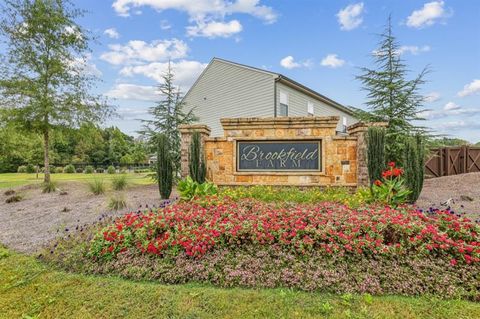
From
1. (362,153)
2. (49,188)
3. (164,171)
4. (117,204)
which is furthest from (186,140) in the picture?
(49,188)

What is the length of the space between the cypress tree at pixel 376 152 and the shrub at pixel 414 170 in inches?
22.0

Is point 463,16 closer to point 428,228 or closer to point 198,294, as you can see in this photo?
point 428,228

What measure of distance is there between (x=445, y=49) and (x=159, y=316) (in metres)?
10.5

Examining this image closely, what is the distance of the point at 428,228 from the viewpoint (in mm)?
3352

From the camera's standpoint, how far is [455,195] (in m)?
7.12

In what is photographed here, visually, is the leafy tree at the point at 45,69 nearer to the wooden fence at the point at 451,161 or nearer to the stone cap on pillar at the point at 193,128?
the stone cap on pillar at the point at 193,128

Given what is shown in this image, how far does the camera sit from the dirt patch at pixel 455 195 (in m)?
5.65

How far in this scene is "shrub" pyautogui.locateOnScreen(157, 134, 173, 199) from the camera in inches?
277

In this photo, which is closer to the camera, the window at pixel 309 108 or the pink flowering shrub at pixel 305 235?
the pink flowering shrub at pixel 305 235

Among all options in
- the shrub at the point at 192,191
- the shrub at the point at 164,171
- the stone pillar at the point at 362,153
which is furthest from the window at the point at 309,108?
the shrub at the point at 192,191

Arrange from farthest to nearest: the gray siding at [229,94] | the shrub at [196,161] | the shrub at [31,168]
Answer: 1. the shrub at [31,168]
2. the gray siding at [229,94]
3. the shrub at [196,161]

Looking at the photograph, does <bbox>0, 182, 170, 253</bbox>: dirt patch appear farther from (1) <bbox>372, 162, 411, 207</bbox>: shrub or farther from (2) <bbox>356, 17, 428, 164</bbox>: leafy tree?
(2) <bbox>356, 17, 428, 164</bbox>: leafy tree

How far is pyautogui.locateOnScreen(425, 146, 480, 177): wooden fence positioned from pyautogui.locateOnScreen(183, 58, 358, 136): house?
4495mm

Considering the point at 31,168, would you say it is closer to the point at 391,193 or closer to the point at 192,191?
the point at 192,191
